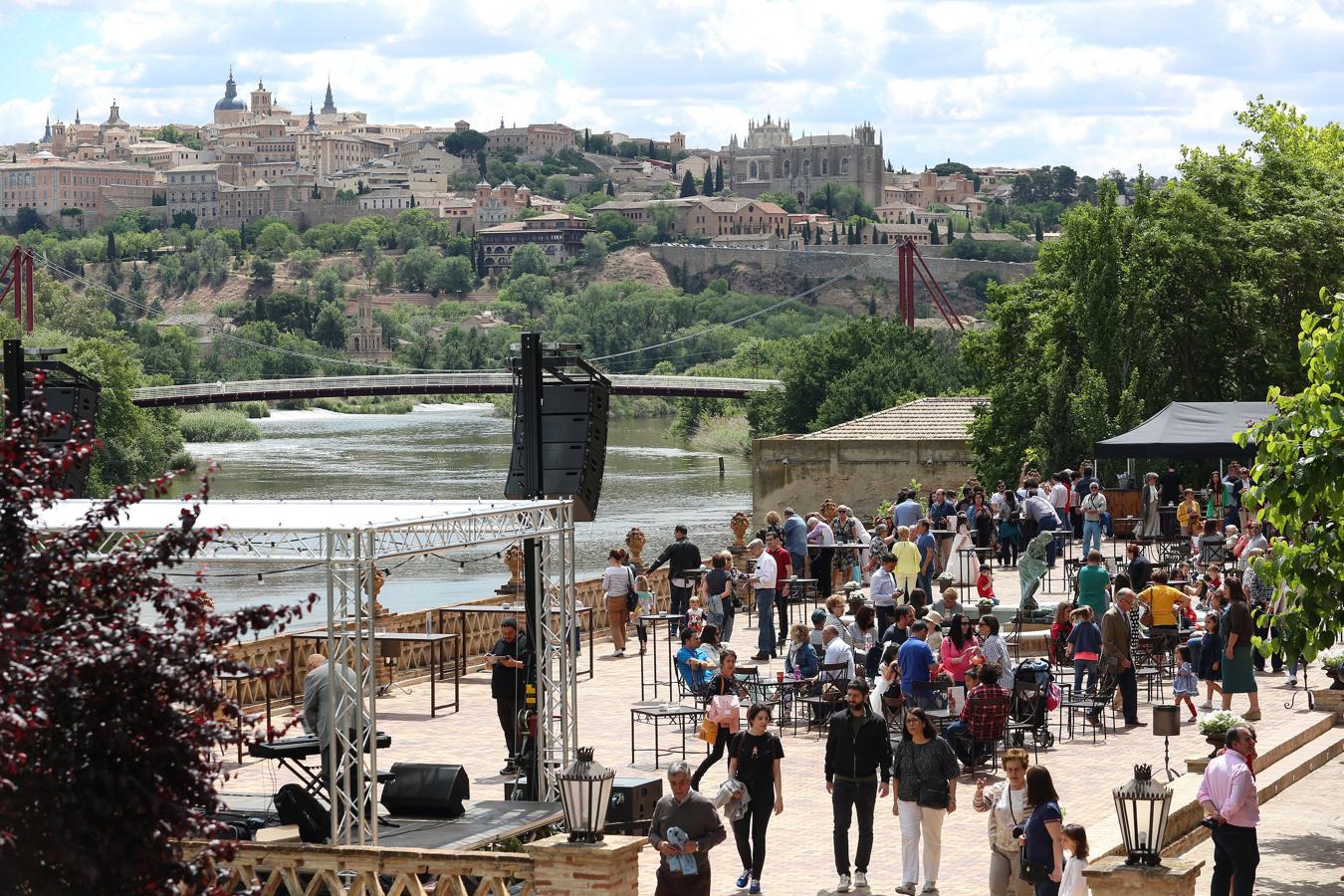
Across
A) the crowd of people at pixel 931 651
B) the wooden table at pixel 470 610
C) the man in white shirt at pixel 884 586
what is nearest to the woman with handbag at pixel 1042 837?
the crowd of people at pixel 931 651

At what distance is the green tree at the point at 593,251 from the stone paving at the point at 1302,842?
483ft

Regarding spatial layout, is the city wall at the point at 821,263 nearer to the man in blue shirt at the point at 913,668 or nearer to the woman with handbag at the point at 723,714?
the man in blue shirt at the point at 913,668

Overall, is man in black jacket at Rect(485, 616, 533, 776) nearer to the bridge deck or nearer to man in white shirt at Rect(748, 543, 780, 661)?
man in white shirt at Rect(748, 543, 780, 661)

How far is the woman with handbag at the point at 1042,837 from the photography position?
25.3ft

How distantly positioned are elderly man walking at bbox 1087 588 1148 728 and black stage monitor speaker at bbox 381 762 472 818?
4.62 metres

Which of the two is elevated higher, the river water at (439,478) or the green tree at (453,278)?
the green tree at (453,278)

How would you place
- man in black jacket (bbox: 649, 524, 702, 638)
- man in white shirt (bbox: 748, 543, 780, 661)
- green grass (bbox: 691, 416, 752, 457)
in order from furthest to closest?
1. green grass (bbox: 691, 416, 752, 457)
2. man in black jacket (bbox: 649, 524, 702, 638)
3. man in white shirt (bbox: 748, 543, 780, 661)

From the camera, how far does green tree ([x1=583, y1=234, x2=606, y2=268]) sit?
522 feet

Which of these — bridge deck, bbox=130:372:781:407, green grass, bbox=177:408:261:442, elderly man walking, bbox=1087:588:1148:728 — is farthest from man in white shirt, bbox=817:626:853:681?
green grass, bbox=177:408:261:442

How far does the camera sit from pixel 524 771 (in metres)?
11.0

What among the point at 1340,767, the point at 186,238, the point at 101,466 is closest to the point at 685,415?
the point at 101,466

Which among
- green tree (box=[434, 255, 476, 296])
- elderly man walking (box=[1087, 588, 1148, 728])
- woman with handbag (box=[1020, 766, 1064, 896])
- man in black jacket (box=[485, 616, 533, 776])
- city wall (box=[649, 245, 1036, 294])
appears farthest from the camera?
green tree (box=[434, 255, 476, 296])

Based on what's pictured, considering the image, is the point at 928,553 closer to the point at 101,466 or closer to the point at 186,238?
the point at 101,466

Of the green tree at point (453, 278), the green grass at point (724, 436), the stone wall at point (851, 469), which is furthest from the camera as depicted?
the green tree at point (453, 278)
